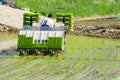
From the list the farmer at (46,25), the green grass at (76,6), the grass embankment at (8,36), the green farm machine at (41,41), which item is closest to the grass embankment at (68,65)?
the green farm machine at (41,41)

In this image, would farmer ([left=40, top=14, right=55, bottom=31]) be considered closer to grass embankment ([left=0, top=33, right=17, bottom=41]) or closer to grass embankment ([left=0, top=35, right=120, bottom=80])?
grass embankment ([left=0, top=35, right=120, bottom=80])

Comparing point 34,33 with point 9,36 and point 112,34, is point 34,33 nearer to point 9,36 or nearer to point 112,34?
point 9,36

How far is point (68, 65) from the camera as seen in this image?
17781 mm

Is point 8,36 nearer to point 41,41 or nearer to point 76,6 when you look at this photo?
point 41,41

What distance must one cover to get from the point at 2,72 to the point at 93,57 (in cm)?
604

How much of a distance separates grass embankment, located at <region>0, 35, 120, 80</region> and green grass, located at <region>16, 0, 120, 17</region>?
3944 centimetres

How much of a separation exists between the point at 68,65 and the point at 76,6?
50.2 m

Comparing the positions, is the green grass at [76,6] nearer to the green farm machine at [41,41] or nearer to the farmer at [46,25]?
the farmer at [46,25]

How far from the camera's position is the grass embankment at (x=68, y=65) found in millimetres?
14961

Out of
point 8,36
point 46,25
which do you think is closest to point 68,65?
point 46,25

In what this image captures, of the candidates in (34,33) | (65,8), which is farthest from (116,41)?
(65,8)

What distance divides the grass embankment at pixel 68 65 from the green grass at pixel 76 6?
129 feet

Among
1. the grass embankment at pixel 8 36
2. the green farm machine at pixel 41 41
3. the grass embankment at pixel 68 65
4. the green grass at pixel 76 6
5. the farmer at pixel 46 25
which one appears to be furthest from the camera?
the green grass at pixel 76 6

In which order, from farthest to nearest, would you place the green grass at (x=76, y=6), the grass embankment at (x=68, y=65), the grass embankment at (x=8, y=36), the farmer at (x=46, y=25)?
the green grass at (x=76, y=6) < the grass embankment at (x=8, y=36) < the farmer at (x=46, y=25) < the grass embankment at (x=68, y=65)
